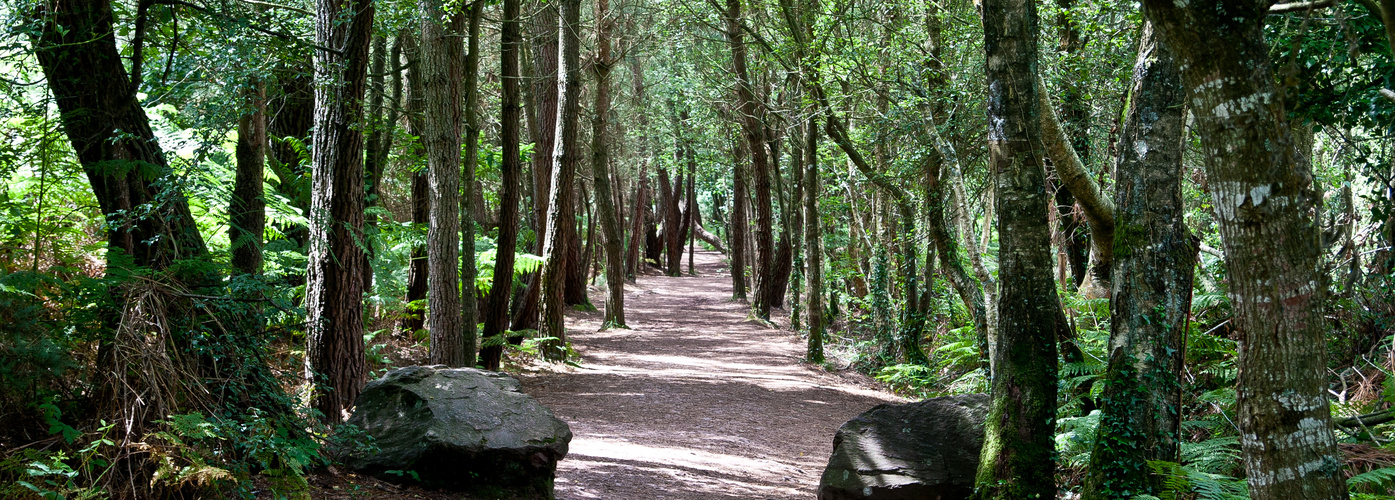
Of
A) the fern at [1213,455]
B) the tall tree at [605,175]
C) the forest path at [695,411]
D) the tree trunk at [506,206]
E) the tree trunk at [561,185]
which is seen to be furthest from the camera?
the tall tree at [605,175]

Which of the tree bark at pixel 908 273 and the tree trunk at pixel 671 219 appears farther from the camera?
the tree trunk at pixel 671 219

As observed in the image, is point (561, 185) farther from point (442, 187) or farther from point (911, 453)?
point (911, 453)

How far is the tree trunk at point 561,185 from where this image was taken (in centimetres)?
1207

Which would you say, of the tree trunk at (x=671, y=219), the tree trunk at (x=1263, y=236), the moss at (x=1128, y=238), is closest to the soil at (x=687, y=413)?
the moss at (x=1128, y=238)

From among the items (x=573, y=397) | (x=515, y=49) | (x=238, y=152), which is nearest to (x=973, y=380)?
(x=573, y=397)

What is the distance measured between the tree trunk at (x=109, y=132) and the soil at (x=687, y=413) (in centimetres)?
172

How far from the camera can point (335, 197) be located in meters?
6.19

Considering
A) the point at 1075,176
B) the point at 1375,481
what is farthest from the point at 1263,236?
the point at 1075,176

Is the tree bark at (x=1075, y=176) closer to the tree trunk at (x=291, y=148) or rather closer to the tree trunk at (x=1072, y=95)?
the tree trunk at (x=1072, y=95)

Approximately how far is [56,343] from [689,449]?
18.4 ft

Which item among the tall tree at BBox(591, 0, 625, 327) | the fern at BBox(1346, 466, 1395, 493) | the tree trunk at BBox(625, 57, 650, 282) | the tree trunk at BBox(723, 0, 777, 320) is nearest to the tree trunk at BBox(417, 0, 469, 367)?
the tall tree at BBox(591, 0, 625, 327)

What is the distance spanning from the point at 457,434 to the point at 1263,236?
460 cm

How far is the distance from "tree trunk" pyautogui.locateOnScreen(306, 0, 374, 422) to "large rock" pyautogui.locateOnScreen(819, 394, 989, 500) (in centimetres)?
394

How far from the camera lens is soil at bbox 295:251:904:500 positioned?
673cm
